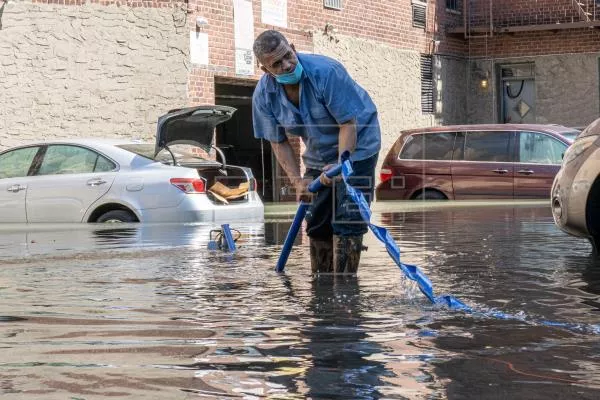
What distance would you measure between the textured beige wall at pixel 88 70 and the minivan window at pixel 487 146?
4.93 m

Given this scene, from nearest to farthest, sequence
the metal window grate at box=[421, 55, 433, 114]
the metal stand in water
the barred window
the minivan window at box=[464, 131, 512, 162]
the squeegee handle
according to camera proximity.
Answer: the squeegee handle → the metal stand in water → the minivan window at box=[464, 131, 512, 162] → the barred window → the metal window grate at box=[421, 55, 433, 114]

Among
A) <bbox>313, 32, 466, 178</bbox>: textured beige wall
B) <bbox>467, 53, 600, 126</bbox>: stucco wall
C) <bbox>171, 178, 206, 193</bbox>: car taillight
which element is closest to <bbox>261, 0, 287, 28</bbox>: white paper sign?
<bbox>313, 32, 466, 178</bbox>: textured beige wall

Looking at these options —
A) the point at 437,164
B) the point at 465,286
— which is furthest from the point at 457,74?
the point at 465,286

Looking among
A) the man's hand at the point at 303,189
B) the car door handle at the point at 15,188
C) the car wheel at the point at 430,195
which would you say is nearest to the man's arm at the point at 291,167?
the man's hand at the point at 303,189

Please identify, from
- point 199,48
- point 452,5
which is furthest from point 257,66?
point 452,5

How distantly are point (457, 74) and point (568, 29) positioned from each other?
2848 millimetres

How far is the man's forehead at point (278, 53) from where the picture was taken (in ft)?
24.9

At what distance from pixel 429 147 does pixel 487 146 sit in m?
0.89

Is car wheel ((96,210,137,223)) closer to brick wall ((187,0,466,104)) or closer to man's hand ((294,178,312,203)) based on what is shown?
man's hand ((294,178,312,203))

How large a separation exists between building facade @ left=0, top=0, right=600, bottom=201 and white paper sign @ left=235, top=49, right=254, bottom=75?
0.08 ft

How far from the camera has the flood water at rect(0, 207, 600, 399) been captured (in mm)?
4719

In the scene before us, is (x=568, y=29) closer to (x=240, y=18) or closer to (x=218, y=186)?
(x=240, y=18)

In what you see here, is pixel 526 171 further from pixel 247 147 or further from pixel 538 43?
pixel 538 43

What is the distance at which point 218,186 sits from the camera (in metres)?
15.1
